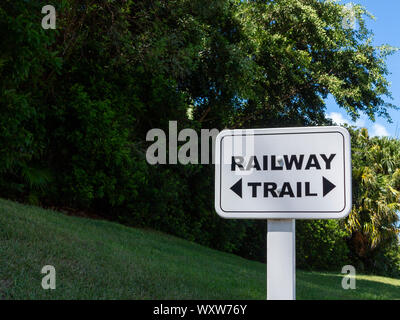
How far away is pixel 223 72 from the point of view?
48.3 feet

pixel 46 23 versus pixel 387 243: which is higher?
pixel 46 23

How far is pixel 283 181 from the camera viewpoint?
158 cm

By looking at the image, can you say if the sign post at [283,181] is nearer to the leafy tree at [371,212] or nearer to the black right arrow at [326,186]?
the black right arrow at [326,186]

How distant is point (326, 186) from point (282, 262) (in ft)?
0.95

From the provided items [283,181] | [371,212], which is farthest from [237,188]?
[371,212]

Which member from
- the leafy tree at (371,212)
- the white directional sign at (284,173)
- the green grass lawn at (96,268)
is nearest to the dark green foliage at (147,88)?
the green grass lawn at (96,268)

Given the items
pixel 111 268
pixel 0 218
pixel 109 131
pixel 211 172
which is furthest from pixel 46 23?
pixel 211 172

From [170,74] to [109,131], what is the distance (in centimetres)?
347

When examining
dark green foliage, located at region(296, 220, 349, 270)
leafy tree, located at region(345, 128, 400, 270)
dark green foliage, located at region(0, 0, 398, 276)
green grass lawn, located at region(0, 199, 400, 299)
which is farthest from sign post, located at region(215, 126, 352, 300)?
leafy tree, located at region(345, 128, 400, 270)

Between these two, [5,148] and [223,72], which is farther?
[223,72]

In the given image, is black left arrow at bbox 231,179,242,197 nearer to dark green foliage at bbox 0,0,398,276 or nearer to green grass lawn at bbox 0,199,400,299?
green grass lawn at bbox 0,199,400,299

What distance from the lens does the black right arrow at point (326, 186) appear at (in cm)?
156
